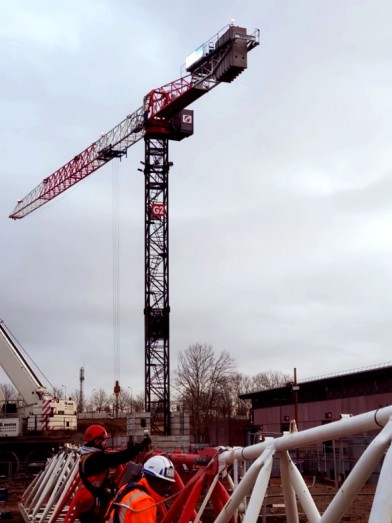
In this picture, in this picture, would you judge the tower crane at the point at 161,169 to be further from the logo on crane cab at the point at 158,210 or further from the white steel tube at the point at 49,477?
the white steel tube at the point at 49,477

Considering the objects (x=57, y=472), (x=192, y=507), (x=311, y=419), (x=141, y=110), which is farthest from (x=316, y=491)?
(x=141, y=110)

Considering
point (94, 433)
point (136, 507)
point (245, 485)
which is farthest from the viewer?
point (94, 433)

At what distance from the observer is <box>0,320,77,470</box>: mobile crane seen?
114 feet

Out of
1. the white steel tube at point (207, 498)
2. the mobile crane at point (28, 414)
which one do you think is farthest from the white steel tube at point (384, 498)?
the mobile crane at point (28, 414)

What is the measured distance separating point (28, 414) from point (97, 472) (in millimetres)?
28714

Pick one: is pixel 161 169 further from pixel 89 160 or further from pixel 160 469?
pixel 160 469

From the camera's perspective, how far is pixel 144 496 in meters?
5.01

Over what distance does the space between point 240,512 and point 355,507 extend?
12.9m

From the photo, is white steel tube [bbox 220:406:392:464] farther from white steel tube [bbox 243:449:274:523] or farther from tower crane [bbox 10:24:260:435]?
tower crane [bbox 10:24:260:435]

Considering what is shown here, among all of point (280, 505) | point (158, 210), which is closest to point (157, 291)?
point (158, 210)

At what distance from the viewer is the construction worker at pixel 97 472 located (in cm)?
812

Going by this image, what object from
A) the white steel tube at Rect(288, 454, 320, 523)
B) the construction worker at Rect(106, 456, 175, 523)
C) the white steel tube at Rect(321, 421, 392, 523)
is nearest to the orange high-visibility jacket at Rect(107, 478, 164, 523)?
the construction worker at Rect(106, 456, 175, 523)

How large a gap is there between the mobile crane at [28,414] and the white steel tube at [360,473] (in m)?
31.1

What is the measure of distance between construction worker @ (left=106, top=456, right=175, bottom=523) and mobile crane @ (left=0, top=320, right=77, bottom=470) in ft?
99.1
